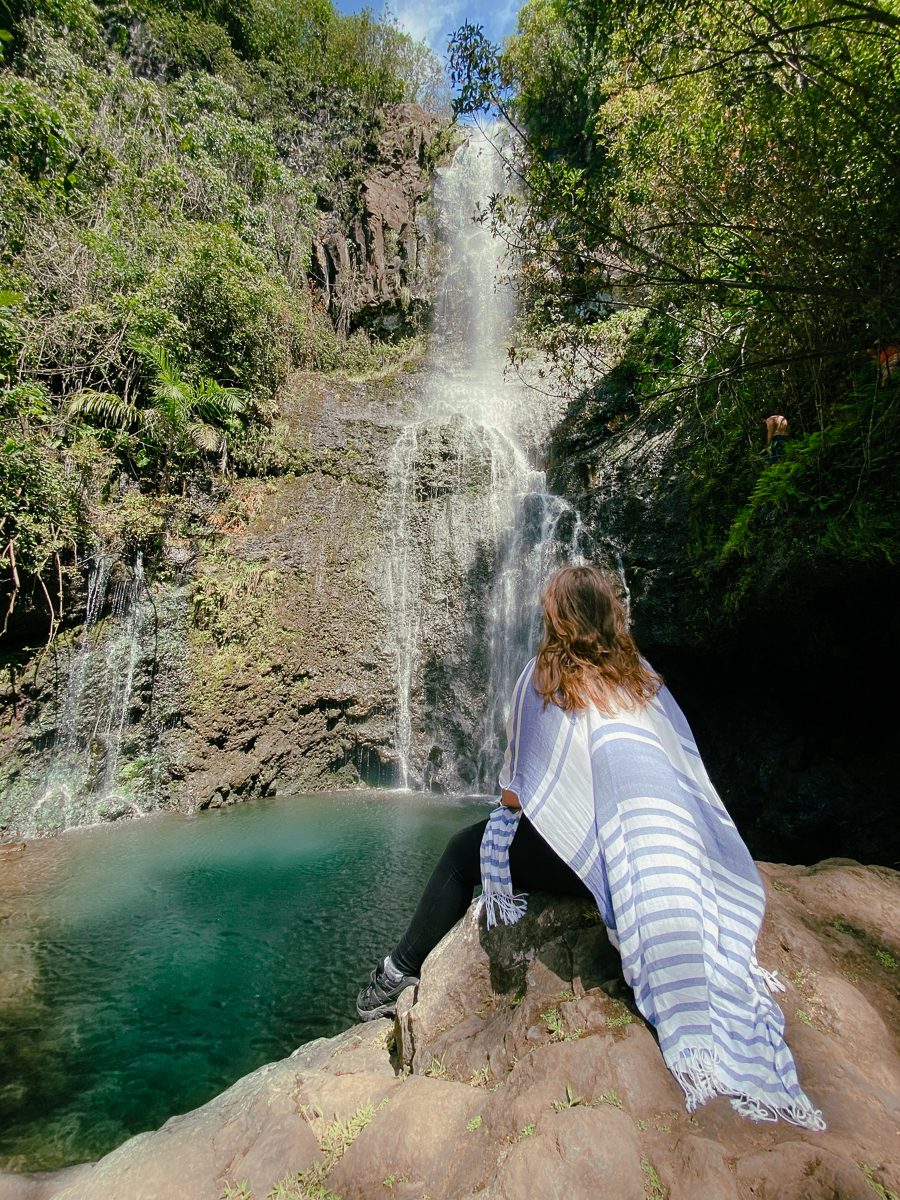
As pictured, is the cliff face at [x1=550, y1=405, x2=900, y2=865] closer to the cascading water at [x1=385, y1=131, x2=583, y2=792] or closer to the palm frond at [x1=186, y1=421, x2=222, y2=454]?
the cascading water at [x1=385, y1=131, x2=583, y2=792]

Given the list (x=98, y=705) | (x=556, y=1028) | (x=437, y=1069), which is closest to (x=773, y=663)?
(x=556, y=1028)

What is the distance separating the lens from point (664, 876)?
5.13ft

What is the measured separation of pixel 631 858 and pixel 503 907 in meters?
0.58

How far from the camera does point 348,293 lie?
14.5m

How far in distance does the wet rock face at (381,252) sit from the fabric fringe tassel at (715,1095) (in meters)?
15.7

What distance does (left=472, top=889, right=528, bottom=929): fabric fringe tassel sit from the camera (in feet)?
6.43

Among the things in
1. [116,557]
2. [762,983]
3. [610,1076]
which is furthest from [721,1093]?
[116,557]

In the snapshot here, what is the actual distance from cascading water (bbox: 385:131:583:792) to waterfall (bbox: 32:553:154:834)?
3434 mm

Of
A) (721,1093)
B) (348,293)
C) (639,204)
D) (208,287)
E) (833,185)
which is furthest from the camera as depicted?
(348,293)

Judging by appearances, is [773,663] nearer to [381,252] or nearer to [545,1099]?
[545,1099]

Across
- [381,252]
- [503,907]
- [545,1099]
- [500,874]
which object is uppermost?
[381,252]

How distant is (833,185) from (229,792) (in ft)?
25.9

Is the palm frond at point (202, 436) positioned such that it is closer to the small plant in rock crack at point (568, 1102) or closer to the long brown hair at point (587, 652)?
the long brown hair at point (587, 652)

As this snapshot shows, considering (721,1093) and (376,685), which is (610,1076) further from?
(376,685)
